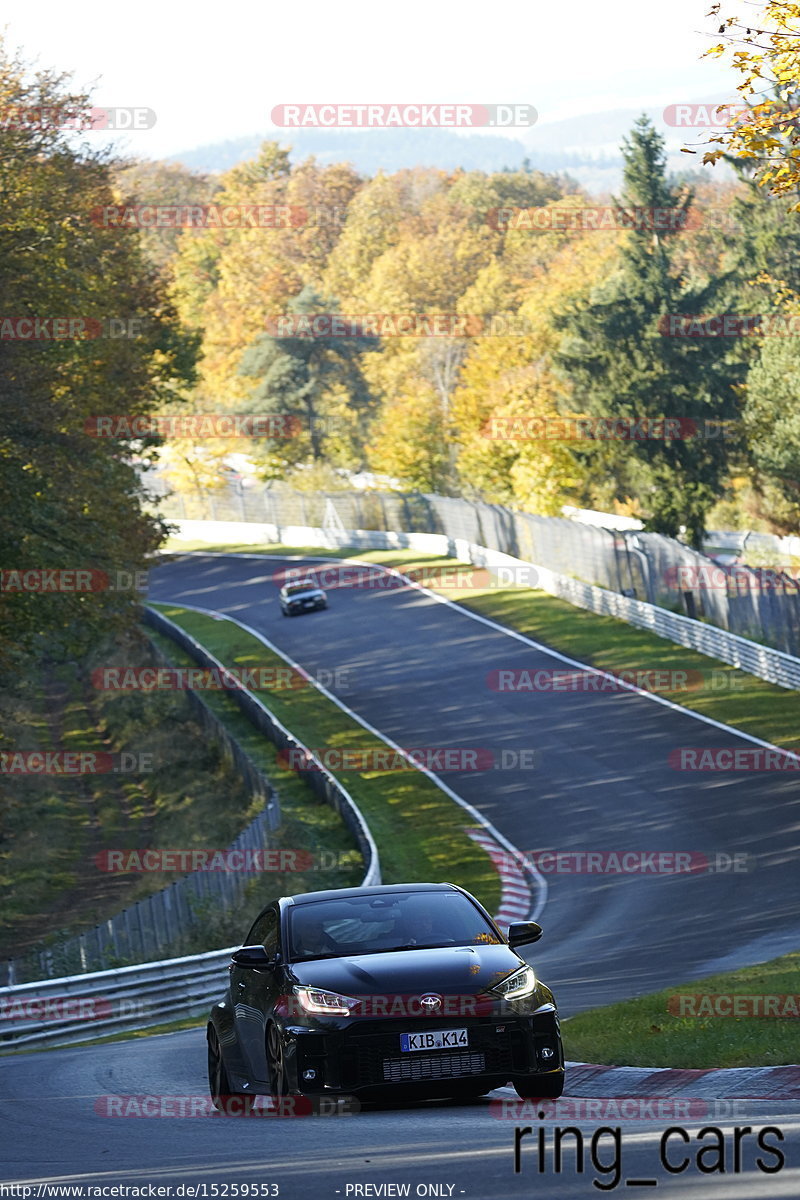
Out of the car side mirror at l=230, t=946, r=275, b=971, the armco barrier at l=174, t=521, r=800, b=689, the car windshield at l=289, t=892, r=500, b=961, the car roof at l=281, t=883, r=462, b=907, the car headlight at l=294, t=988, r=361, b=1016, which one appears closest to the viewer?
the car headlight at l=294, t=988, r=361, b=1016

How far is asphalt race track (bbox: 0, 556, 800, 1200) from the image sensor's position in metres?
7.31

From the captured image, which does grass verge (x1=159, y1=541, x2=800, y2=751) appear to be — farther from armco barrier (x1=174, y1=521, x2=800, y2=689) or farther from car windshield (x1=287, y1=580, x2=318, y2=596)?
car windshield (x1=287, y1=580, x2=318, y2=596)

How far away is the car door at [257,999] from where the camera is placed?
9742mm

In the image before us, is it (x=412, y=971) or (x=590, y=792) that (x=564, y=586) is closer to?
(x=590, y=792)

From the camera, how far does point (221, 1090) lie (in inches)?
416

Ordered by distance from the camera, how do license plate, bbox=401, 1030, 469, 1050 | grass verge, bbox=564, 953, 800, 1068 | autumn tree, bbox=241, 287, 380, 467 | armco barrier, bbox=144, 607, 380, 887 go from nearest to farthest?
1. license plate, bbox=401, 1030, 469, 1050
2. grass verge, bbox=564, 953, 800, 1068
3. armco barrier, bbox=144, 607, 380, 887
4. autumn tree, bbox=241, 287, 380, 467

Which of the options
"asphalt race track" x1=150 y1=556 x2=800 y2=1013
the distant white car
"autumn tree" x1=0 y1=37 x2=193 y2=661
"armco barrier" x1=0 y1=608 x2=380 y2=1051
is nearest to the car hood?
"asphalt race track" x1=150 y1=556 x2=800 y2=1013

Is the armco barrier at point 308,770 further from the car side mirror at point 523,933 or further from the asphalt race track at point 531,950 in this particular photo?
the car side mirror at point 523,933

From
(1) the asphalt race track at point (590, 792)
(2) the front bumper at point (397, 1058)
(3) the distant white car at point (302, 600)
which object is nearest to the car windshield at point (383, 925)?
(2) the front bumper at point (397, 1058)

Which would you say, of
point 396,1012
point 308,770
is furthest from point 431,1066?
point 308,770

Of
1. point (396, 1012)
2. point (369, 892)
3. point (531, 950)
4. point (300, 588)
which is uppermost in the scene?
point (369, 892)

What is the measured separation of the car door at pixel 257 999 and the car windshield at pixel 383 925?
20cm

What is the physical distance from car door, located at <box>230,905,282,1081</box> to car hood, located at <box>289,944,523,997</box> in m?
0.28

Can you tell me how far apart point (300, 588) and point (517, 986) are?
172 feet
